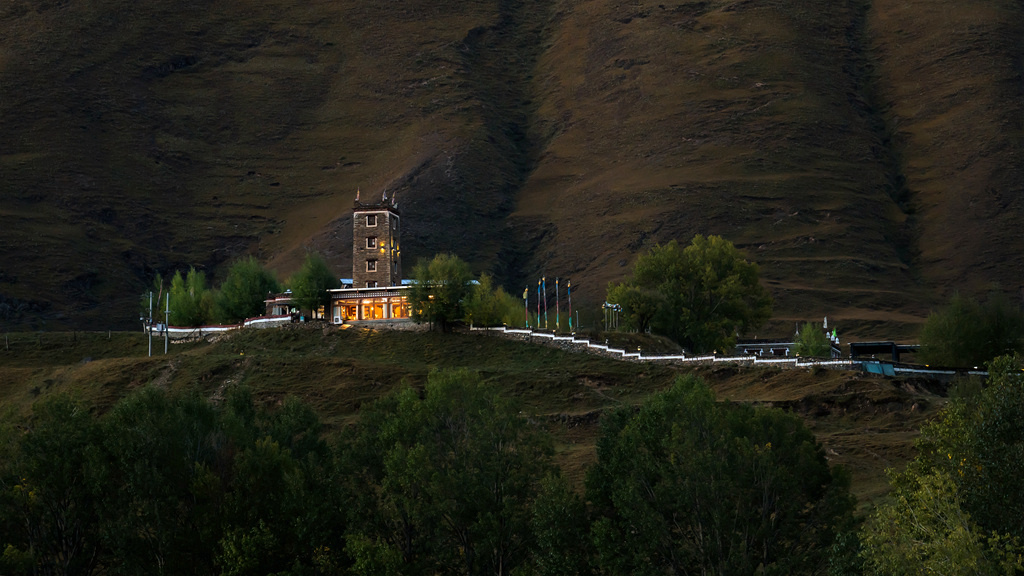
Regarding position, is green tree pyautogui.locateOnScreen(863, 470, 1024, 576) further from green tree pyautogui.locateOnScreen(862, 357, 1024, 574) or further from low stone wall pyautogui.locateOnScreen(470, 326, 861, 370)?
low stone wall pyautogui.locateOnScreen(470, 326, 861, 370)

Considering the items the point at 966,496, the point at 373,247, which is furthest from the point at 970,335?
the point at 966,496

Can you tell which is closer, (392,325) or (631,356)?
(631,356)

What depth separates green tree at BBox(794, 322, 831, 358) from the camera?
450 ft

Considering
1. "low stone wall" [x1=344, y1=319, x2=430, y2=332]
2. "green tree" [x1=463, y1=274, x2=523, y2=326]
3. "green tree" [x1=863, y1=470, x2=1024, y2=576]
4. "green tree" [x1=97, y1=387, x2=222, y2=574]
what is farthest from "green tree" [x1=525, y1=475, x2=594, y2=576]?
"low stone wall" [x1=344, y1=319, x2=430, y2=332]

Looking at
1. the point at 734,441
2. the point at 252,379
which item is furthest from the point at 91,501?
the point at 252,379

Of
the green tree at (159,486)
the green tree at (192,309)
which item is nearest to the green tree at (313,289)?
the green tree at (192,309)

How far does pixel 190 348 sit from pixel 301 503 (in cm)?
5937

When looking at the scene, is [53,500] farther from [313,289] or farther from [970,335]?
[970,335]

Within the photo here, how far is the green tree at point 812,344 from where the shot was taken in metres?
137

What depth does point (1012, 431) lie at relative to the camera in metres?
42.9

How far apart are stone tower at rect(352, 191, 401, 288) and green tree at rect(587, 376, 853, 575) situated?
6719 cm

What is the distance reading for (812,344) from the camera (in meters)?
141

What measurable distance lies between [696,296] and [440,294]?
31.4 m

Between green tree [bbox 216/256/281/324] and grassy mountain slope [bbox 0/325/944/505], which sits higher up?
green tree [bbox 216/256/281/324]
